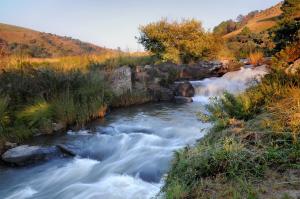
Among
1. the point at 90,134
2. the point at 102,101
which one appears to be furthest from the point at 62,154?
the point at 102,101

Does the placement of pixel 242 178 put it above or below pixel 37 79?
below

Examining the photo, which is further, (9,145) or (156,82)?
(156,82)

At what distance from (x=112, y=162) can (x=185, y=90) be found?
805 cm

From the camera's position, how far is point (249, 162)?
3832 mm

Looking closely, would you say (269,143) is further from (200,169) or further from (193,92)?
(193,92)

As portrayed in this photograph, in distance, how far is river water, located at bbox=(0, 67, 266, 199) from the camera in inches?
242

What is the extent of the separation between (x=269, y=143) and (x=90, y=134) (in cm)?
621

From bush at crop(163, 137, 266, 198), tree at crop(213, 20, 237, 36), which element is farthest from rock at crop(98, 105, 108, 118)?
tree at crop(213, 20, 237, 36)

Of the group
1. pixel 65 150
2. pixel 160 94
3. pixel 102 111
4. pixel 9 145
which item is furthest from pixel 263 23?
pixel 9 145

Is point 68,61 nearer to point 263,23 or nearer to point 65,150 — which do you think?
point 65,150

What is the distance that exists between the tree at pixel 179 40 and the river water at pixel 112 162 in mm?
8328

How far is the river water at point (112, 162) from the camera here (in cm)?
615

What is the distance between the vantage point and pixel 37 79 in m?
11.1

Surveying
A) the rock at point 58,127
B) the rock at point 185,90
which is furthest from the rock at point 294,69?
the rock at point 185,90
